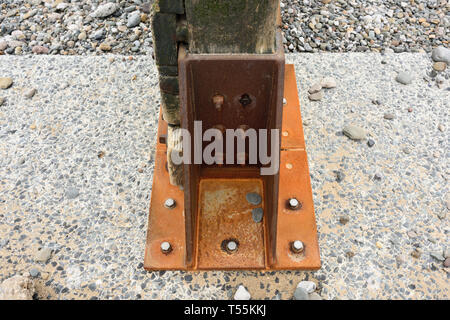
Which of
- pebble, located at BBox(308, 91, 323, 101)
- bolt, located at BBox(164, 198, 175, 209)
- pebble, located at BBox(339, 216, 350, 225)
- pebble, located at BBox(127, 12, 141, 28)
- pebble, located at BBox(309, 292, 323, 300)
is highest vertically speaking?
pebble, located at BBox(127, 12, 141, 28)

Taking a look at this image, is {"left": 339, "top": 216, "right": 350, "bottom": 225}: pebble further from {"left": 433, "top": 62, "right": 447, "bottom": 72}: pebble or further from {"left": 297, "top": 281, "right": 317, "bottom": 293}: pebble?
{"left": 433, "top": 62, "right": 447, "bottom": 72}: pebble

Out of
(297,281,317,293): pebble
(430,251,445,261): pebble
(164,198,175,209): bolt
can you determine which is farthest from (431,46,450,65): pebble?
(164,198,175,209): bolt

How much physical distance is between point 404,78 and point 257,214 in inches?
49.6

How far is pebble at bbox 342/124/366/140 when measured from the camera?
7.22 feet

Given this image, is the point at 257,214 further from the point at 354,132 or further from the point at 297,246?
the point at 354,132

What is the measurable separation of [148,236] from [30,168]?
72 centimetres

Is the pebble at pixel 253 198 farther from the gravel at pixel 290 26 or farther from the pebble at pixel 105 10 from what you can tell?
the pebble at pixel 105 10

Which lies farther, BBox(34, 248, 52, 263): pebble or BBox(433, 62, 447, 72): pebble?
BBox(433, 62, 447, 72): pebble

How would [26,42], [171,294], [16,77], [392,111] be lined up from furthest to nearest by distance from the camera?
[26,42]
[16,77]
[392,111]
[171,294]

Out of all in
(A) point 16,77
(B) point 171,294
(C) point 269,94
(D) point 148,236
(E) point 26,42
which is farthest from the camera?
(E) point 26,42

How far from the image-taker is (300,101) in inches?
94.0

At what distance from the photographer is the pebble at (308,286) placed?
1.71 metres
